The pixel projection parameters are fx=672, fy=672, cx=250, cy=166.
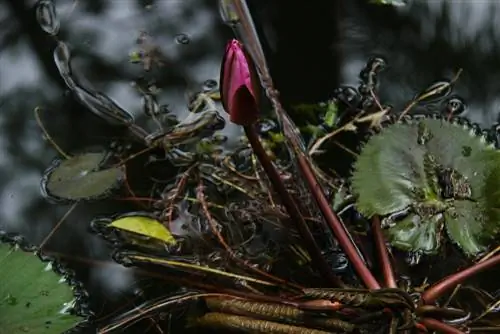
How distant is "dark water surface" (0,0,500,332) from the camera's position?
1.17 metres

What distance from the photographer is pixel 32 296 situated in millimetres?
913

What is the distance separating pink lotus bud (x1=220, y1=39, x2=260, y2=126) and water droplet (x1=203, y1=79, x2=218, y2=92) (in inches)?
17.2

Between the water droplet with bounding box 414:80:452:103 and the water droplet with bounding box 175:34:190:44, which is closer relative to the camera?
the water droplet with bounding box 414:80:452:103

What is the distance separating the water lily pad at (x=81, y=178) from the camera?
1.08 metres

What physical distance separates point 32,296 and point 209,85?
512 mm

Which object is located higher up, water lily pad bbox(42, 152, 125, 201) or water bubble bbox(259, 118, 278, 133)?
water lily pad bbox(42, 152, 125, 201)

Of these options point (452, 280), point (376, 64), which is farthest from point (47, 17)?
point (452, 280)

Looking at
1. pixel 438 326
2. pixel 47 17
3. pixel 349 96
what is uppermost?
pixel 47 17

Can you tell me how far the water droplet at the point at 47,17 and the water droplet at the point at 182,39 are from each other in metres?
0.24

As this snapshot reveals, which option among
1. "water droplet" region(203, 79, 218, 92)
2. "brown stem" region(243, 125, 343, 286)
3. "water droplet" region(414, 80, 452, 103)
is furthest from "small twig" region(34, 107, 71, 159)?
"water droplet" region(414, 80, 452, 103)

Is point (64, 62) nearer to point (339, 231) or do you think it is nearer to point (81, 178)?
point (81, 178)

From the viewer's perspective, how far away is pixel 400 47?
128 centimetres

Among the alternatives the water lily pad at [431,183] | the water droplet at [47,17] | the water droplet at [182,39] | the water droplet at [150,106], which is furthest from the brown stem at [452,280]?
the water droplet at [47,17]

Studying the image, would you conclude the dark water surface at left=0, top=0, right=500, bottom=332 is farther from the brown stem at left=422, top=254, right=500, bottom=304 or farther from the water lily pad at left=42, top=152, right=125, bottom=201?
the brown stem at left=422, top=254, right=500, bottom=304
